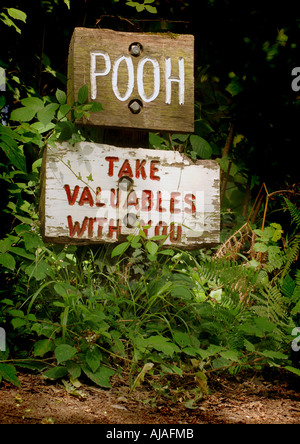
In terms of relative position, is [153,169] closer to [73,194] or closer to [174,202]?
[174,202]

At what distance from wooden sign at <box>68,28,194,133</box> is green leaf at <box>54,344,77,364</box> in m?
1.20

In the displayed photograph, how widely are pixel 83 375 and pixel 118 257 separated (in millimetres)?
757

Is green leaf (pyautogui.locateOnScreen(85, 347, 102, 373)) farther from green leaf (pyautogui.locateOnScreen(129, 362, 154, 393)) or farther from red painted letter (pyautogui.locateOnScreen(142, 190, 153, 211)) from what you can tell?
red painted letter (pyautogui.locateOnScreen(142, 190, 153, 211))

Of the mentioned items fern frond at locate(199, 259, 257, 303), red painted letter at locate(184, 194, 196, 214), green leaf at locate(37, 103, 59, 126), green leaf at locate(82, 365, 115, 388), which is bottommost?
green leaf at locate(82, 365, 115, 388)

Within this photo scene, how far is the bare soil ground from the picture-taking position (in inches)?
70.1

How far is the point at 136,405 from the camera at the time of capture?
195 centimetres

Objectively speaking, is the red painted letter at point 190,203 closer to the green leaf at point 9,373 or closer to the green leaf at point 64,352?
the green leaf at point 64,352

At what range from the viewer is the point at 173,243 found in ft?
8.77

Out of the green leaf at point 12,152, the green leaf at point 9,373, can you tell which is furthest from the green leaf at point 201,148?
the green leaf at point 9,373

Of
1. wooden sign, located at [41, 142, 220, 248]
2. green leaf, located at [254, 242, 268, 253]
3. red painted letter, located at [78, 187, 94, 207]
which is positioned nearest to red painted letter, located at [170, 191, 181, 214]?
wooden sign, located at [41, 142, 220, 248]

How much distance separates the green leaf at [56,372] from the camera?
2016mm

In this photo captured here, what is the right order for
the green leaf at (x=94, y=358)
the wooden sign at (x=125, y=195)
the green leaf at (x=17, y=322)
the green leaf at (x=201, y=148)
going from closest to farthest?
1. the green leaf at (x=94, y=358)
2. the green leaf at (x=17, y=322)
3. the wooden sign at (x=125, y=195)
4. the green leaf at (x=201, y=148)

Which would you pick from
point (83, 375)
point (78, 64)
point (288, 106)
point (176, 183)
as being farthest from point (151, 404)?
point (288, 106)

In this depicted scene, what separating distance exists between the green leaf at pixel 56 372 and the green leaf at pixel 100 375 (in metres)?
0.09
